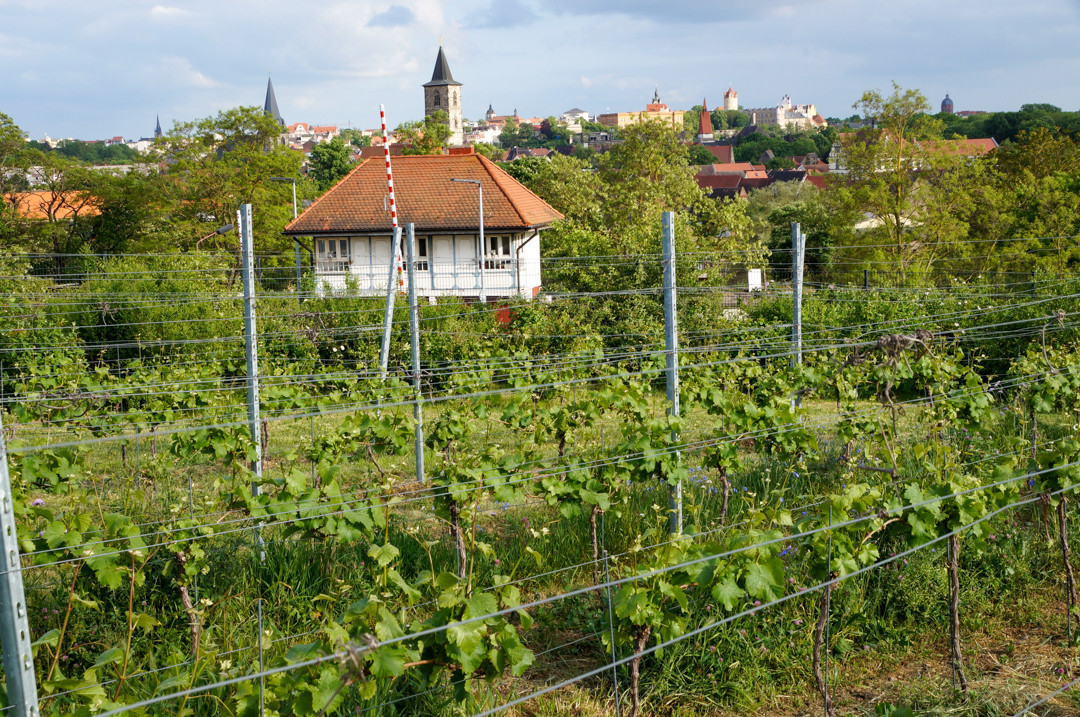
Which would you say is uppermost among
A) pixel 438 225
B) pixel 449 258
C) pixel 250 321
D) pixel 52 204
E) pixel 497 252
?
pixel 52 204

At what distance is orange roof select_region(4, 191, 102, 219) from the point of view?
30.4 metres

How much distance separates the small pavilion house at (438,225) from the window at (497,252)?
2cm

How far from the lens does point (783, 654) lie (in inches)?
182

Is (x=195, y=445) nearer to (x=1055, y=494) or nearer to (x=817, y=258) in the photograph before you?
(x=1055, y=494)

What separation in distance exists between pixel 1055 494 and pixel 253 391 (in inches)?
195

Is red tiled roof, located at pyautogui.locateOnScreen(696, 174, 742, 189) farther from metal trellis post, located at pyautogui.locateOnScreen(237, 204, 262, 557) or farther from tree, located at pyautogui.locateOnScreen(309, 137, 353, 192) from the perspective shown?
metal trellis post, located at pyautogui.locateOnScreen(237, 204, 262, 557)

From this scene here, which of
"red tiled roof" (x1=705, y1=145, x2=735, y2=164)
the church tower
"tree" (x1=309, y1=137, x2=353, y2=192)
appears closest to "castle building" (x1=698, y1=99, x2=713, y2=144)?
"red tiled roof" (x1=705, y1=145, x2=735, y2=164)

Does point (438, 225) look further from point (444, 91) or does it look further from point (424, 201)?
point (444, 91)

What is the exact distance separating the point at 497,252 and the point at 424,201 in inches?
113

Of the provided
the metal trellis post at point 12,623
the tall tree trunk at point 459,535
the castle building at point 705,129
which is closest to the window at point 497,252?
the tall tree trunk at point 459,535

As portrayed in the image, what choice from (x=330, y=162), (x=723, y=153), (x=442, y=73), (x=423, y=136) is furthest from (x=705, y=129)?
(x=423, y=136)

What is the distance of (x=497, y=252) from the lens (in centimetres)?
2747

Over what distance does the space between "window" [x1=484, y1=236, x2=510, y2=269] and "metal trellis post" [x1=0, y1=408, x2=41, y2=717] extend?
2492cm

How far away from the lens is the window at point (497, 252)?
27.0 m
